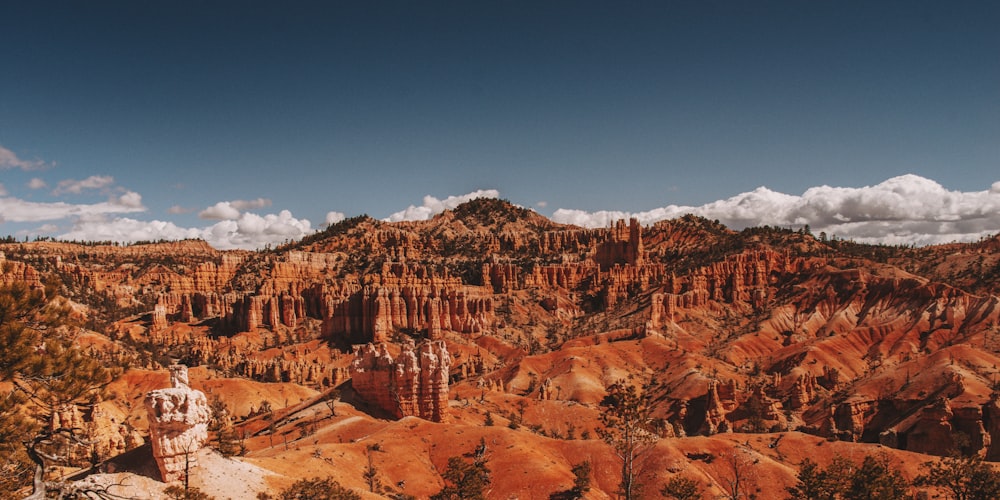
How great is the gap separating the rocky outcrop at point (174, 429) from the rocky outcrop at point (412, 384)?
27.0m

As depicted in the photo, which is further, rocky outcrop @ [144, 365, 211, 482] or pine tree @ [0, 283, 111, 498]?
rocky outcrop @ [144, 365, 211, 482]

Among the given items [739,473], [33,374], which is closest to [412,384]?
[739,473]

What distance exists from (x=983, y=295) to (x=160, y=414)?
109544mm

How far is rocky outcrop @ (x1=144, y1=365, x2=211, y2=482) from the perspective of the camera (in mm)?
21984

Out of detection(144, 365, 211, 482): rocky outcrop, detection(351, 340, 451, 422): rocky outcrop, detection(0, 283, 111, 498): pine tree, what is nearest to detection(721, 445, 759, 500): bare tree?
detection(351, 340, 451, 422): rocky outcrop

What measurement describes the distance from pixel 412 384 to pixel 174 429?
28287mm

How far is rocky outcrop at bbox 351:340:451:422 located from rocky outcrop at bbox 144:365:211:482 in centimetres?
2699

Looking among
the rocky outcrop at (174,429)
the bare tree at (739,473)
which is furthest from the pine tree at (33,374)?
the bare tree at (739,473)

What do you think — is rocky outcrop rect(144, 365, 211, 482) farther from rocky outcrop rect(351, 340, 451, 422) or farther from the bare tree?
the bare tree

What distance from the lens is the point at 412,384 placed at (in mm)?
49812

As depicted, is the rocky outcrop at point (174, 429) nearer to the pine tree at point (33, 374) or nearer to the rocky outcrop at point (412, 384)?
the pine tree at point (33, 374)

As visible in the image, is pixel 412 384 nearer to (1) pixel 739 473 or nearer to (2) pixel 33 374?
(1) pixel 739 473

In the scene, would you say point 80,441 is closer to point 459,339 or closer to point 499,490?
point 499,490

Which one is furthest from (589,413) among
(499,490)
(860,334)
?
(860,334)
